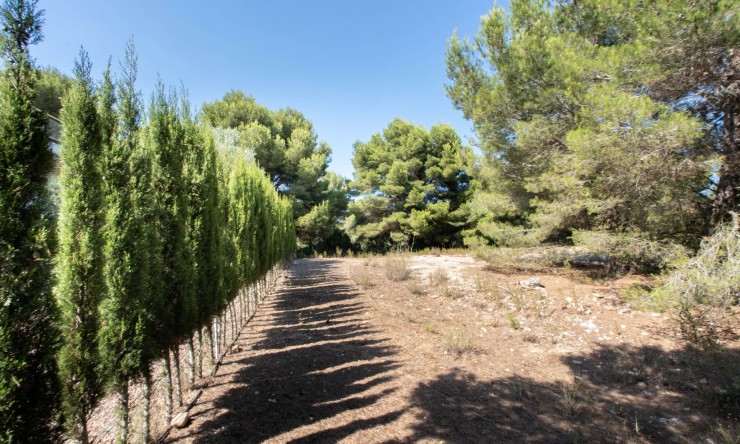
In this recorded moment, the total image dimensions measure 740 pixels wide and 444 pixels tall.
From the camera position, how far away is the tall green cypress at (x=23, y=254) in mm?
1524

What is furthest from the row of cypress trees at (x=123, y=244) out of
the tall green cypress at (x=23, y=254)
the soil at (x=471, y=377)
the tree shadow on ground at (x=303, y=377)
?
the soil at (x=471, y=377)

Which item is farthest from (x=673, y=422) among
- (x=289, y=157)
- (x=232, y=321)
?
(x=289, y=157)

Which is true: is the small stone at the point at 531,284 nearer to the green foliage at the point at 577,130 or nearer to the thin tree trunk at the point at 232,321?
the green foliage at the point at 577,130

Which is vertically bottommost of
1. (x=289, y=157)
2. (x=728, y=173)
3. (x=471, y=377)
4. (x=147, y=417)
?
(x=471, y=377)

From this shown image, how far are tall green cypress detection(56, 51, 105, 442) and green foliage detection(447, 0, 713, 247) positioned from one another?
257 inches

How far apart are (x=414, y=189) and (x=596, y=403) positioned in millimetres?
18126

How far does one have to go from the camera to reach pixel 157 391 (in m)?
3.59

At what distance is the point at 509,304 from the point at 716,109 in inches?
205

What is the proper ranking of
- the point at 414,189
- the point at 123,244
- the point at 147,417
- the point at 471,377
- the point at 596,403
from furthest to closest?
the point at 414,189 → the point at 471,377 → the point at 596,403 → the point at 147,417 → the point at 123,244

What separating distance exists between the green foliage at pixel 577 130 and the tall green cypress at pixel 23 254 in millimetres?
6713

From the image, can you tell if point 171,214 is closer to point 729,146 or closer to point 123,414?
point 123,414

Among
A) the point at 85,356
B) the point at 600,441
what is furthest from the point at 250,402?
the point at 600,441

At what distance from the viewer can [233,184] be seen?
231 inches

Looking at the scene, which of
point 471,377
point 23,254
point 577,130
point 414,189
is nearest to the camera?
point 23,254
